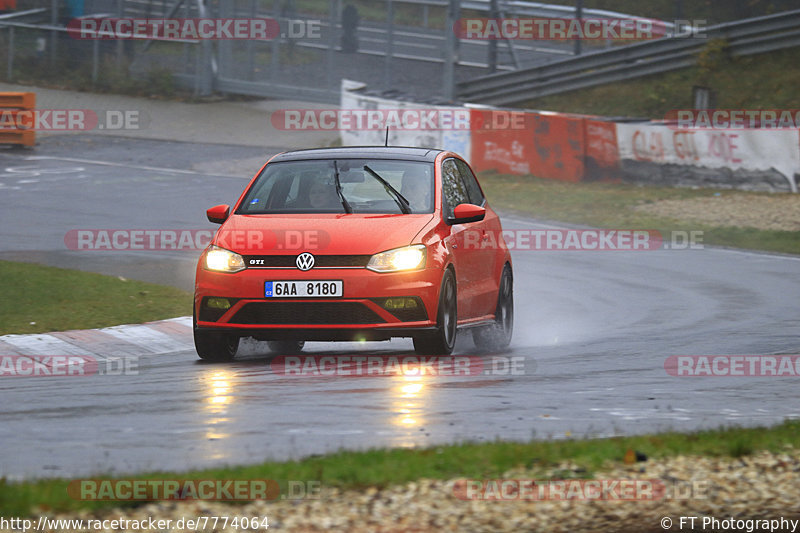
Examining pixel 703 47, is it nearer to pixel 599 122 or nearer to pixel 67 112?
pixel 599 122

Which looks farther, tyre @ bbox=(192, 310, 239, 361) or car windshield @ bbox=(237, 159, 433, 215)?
car windshield @ bbox=(237, 159, 433, 215)

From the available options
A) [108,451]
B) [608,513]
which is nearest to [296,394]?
[108,451]

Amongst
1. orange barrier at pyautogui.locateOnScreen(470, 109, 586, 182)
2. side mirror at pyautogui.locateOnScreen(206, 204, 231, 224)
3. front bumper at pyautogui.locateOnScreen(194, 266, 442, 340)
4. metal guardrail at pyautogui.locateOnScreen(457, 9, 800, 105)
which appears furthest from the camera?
metal guardrail at pyautogui.locateOnScreen(457, 9, 800, 105)

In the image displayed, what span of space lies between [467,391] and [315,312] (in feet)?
4.84

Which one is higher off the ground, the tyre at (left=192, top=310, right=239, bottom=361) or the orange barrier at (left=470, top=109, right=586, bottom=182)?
the orange barrier at (left=470, top=109, right=586, bottom=182)

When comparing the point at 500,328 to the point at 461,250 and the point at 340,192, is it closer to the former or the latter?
the point at 461,250

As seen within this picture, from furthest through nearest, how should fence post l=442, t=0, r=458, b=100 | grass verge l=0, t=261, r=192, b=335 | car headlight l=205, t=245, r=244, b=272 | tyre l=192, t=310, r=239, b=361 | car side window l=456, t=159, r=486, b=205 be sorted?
fence post l=442, t=0, r=458, b=100, grass verge l=0, t=261, r=192, b=335, car side window l=456, t=159, r=486, b=205, tyre l=192, t=310, r=239, b=361, car headlight l=205, t=245, r=244, b=272

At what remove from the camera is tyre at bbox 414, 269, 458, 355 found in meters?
9.26

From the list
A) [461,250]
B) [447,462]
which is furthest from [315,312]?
[447,462]

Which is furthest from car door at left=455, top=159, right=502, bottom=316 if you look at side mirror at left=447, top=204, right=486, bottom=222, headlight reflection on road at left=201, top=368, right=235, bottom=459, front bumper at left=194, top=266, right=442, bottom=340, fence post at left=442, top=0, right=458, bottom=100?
fence post at left=442, top=0, right=458, bottom=100

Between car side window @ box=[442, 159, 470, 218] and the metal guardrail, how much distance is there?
21.2m

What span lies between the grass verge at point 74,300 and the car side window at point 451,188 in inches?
121

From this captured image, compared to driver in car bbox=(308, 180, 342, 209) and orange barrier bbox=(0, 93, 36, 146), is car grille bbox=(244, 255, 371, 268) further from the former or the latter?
orange barrier bbox=(0, 93, 36, 146)

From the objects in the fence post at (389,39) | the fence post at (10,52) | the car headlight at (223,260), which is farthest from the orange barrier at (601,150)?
the fence post at (10,52)
